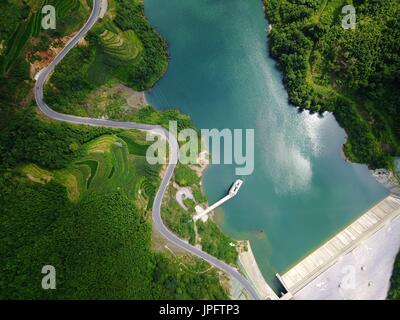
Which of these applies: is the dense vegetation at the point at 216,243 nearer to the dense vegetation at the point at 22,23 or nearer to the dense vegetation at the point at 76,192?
the dense vegetation at the point at 76,192

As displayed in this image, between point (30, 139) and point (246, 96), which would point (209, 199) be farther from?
point (30, 139)

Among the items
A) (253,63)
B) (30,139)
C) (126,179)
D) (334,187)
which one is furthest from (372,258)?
(30,139)

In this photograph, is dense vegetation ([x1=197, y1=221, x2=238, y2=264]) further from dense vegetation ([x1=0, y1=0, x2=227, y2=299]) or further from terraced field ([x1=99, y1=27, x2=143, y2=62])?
terraced field ([x1=99, y1=27, x2=143, y2=62])

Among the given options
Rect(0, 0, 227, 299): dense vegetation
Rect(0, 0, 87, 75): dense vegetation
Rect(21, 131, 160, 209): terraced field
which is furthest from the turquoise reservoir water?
Rect(0, 0, 87, 75): dense vegetation

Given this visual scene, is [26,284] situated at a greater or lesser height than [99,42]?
lesser

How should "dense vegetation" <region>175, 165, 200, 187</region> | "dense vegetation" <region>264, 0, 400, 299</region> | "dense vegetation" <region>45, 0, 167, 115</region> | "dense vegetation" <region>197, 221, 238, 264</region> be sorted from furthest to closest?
"dense vegetation" <region>175, 165, 200, 187</region> → "dense vegetation" <region>264, 0, 400, 299</region> → "dense vegetation" <region>45, 0, 167, 115</region> → "dense vegetation" <region>197, 221, 238, 264</region>

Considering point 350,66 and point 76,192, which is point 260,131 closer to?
point 350,66
